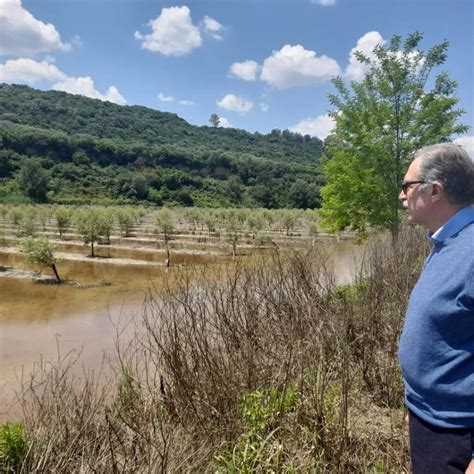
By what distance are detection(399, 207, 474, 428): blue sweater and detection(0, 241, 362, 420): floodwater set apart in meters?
4.23

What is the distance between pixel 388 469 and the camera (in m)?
3.34

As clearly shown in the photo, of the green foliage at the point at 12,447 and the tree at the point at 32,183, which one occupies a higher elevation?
Answer: the tree at the point at 32,183

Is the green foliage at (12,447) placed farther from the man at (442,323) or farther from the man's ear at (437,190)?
the man's ear at (437,190)

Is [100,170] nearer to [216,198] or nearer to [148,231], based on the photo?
Result: [216,198]

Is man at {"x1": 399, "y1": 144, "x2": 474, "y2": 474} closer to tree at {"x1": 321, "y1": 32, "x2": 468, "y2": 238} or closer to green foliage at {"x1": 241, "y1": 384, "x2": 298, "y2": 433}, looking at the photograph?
green foliage at {"x1": 241, "y1": 384, "x2": 298, "y2": 433}

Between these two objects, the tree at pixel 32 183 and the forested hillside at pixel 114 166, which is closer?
the tree at pixel 32 183

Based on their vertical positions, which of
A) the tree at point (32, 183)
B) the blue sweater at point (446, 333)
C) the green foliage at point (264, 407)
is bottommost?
the green foliage at point (264, 407)

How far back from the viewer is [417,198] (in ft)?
6.72

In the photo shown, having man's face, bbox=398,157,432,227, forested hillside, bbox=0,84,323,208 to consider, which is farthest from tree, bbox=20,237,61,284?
forested hillside, bbox=0,84,323,208

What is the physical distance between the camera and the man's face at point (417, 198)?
6.60ft

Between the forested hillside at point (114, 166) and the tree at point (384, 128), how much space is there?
2032 inches

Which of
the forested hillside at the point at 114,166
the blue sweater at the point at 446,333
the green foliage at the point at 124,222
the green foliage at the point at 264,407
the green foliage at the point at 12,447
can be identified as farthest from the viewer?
the forested hillside at the point at 114,166

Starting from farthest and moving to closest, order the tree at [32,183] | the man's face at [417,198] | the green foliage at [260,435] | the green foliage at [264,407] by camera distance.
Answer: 1. the tree at [32,183]
2. the green foliage at [264,407]
3. the green foliage at [260,435]
4. the man's face at [417,198]

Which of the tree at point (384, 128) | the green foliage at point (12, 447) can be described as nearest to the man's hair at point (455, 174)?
the green foliage at point (12, 447)
